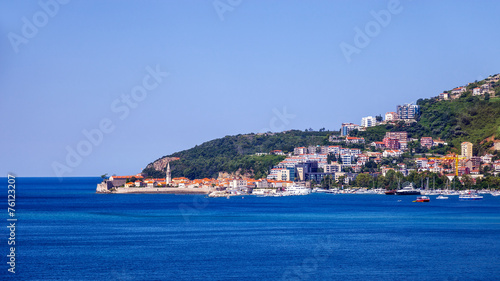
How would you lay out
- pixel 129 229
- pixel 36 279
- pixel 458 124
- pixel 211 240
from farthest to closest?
1. pixel 458 124
2. pixel 129 229
3. pixel 211 240
4. pixel 36 279

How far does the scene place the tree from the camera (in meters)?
93.1

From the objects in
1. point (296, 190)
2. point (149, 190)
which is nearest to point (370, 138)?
point (296, 190)

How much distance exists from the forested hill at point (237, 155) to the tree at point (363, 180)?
17.0 m

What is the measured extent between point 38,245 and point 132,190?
6470 centimetres

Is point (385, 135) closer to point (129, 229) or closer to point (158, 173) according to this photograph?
point (158, 173)

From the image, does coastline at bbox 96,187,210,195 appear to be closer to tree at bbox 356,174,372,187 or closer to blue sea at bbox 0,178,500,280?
Result: tree at bbox 356,174,372,187

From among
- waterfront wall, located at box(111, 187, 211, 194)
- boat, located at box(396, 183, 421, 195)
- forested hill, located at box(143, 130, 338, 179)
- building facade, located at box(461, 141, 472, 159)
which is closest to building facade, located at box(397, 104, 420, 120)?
forested hill, located at box(143, 130, 338, 179)

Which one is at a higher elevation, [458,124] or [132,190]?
[458,124]

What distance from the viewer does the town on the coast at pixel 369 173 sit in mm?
86188

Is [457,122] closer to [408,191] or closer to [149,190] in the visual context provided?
[408,191]

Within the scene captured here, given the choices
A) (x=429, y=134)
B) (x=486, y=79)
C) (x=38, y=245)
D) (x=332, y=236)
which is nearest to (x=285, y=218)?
(x=332, y=236)

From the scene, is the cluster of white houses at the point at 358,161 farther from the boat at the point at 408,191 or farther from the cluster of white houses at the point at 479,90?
the cluster of white houses at the point at 479,90

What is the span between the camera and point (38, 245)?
28.7 metres

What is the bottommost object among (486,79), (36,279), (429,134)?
(36,279)
